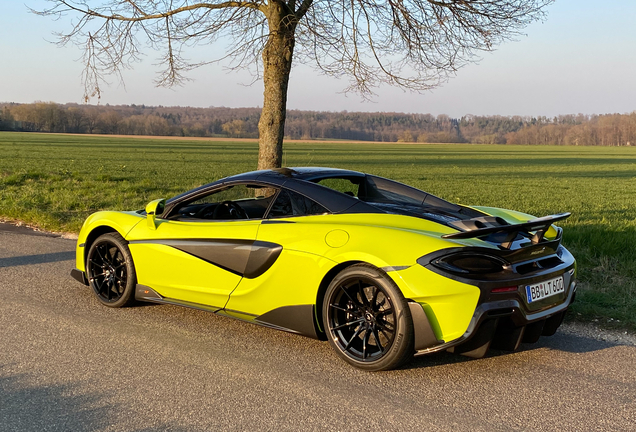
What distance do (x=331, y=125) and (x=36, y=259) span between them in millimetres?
142340

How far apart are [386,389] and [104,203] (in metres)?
10.8

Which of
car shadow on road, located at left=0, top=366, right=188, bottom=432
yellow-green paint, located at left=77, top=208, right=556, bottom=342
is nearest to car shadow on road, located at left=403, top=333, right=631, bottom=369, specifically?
yellow-green paint, located at left=77, top=208, right=556, bottom=342

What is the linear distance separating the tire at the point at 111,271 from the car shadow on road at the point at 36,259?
197 centimetres

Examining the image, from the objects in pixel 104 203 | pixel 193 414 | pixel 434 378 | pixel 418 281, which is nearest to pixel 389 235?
pixel 418 281

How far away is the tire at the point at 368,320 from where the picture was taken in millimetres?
3578

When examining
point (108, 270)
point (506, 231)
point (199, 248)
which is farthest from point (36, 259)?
point (506, 231)

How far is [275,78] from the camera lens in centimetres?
995

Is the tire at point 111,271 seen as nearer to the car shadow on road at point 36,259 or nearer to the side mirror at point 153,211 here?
the side mirror at point 153,211

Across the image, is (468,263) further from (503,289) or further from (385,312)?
(385,312)

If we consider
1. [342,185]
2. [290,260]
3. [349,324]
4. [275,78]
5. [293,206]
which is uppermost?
[275,78]

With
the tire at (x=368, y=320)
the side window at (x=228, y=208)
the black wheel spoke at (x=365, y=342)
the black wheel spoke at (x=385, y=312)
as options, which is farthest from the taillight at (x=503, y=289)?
the side window at (x=228, y=208)

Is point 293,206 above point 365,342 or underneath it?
above

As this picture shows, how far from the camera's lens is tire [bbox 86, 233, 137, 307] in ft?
16.6

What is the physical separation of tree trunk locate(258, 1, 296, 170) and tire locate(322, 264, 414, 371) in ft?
20.6
